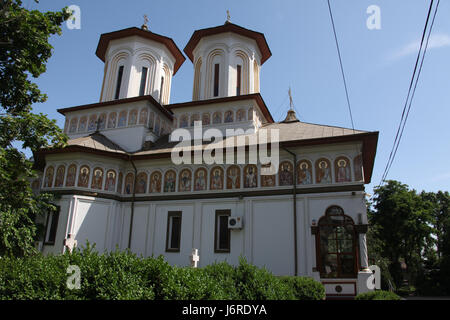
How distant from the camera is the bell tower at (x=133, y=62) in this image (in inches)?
706

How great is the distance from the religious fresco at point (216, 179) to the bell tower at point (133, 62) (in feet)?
24.0

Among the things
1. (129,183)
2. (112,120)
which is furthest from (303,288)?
(112,120)

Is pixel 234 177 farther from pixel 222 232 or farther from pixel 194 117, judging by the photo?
pixel 194 117

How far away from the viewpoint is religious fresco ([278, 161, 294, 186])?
39.8 ft

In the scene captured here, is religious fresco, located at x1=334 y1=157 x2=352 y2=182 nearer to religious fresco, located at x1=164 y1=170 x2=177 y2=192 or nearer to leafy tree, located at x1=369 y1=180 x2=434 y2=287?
religious fresco, located at x1=164 y1=170 x2=177 y2=192

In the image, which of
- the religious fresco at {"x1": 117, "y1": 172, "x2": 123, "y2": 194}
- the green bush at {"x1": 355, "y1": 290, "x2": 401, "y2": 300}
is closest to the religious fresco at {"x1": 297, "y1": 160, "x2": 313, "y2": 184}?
the green bush at {"x1": 355, "y1": 290, "x2": 401, "y2": 300}

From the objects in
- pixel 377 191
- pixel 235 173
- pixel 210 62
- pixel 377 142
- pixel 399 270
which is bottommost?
pixel 399 270

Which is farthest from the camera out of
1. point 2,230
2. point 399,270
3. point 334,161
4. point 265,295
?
point 399,270

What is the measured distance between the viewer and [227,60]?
17359 mm

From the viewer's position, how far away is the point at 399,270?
92.3ft

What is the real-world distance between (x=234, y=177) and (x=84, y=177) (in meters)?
6.16
